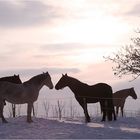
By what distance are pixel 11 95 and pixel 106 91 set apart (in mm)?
6364

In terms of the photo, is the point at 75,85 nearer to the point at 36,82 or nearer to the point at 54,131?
the point at 36,82

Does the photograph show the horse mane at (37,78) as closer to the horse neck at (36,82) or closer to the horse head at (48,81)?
→ the horse neck at (36,82)

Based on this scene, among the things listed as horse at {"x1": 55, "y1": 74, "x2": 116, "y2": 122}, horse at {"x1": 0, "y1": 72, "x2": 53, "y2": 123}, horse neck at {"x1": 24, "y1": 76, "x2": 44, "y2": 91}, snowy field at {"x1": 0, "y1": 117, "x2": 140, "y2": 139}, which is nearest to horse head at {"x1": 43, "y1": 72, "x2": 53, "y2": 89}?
horse neck at {"x1": 24, "y1": 76, "x2": 44, "y2": 91}

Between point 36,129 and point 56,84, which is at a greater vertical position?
point 56,84

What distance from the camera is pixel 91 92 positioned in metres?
25.4

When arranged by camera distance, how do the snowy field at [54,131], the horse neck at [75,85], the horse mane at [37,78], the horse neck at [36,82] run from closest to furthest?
the snowy field at [54,131]
the horse neck at [36,82]
the horse mane at [37,78]
the horse neck at [75,85]

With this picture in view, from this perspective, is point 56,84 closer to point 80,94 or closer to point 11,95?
point 80,94

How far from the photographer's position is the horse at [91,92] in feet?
82.3

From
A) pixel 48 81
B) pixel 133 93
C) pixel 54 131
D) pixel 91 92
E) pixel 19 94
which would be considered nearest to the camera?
pixel 54 131

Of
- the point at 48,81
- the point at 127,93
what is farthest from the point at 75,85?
the point at 127,93

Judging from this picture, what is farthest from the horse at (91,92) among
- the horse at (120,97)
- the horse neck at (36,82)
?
A: the horse at (120,97)

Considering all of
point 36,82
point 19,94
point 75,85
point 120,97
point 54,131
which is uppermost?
point 75,85

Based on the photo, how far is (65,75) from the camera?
25250 millimetres

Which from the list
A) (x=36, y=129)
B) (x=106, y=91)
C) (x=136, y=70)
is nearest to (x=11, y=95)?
(x=36, y=129)
